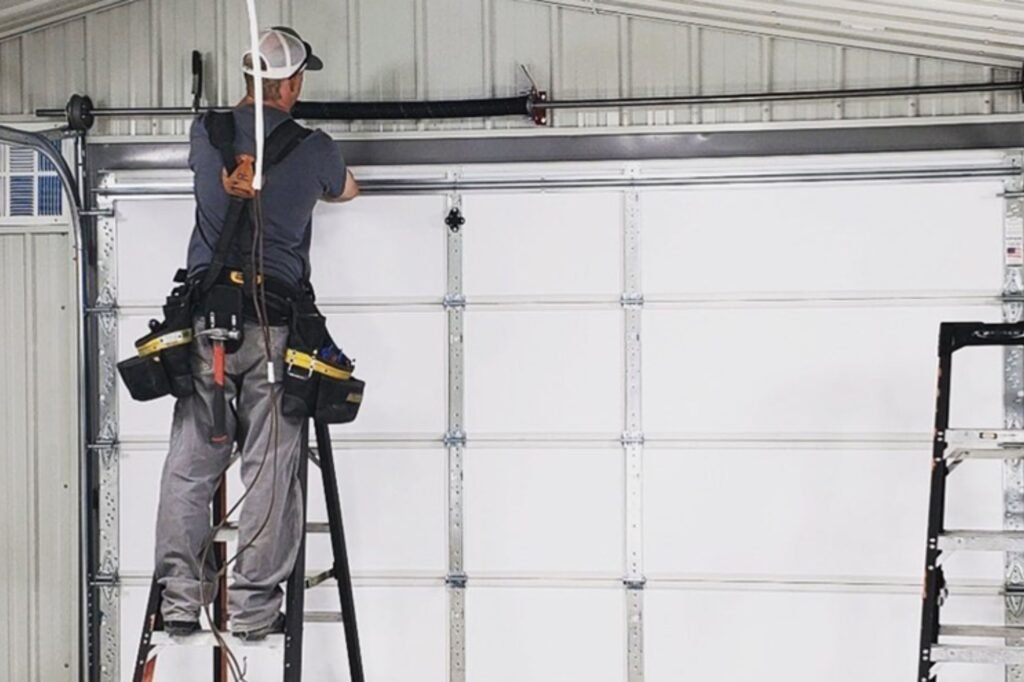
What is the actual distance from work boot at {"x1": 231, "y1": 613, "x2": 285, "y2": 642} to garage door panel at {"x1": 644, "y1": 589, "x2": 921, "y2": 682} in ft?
6.20

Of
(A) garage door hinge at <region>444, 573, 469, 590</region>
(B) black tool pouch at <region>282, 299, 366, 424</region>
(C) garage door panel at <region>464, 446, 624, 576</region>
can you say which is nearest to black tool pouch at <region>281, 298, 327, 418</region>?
(B) black tool pouch at <region>282, 299, 366, 424</region>

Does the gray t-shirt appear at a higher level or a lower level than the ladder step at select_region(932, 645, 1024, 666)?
higher

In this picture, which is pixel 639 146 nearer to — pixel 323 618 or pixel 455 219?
pixel 455 219

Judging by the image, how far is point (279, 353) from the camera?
3631 millimetres

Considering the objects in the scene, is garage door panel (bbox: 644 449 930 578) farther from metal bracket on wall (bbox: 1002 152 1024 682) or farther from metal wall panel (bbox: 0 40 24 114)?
metal wall panel (bbox: 0 40 24 114)

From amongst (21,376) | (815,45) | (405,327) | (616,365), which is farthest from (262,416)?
(815,45)

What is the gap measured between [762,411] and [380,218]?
6.10ft

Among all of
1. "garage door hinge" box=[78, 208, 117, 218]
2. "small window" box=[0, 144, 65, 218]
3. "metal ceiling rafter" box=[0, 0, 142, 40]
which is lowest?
"garage door hinge" box=[78, 208, 117, 218]

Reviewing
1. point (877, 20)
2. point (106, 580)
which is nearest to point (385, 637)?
point (106, 580)

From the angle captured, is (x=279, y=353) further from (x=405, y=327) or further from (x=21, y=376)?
(x=21, y=376)

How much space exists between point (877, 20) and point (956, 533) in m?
1.98

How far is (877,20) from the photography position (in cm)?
451

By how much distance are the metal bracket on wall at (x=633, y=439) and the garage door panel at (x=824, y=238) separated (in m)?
0.05

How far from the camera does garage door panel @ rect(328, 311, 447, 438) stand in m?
5.09
